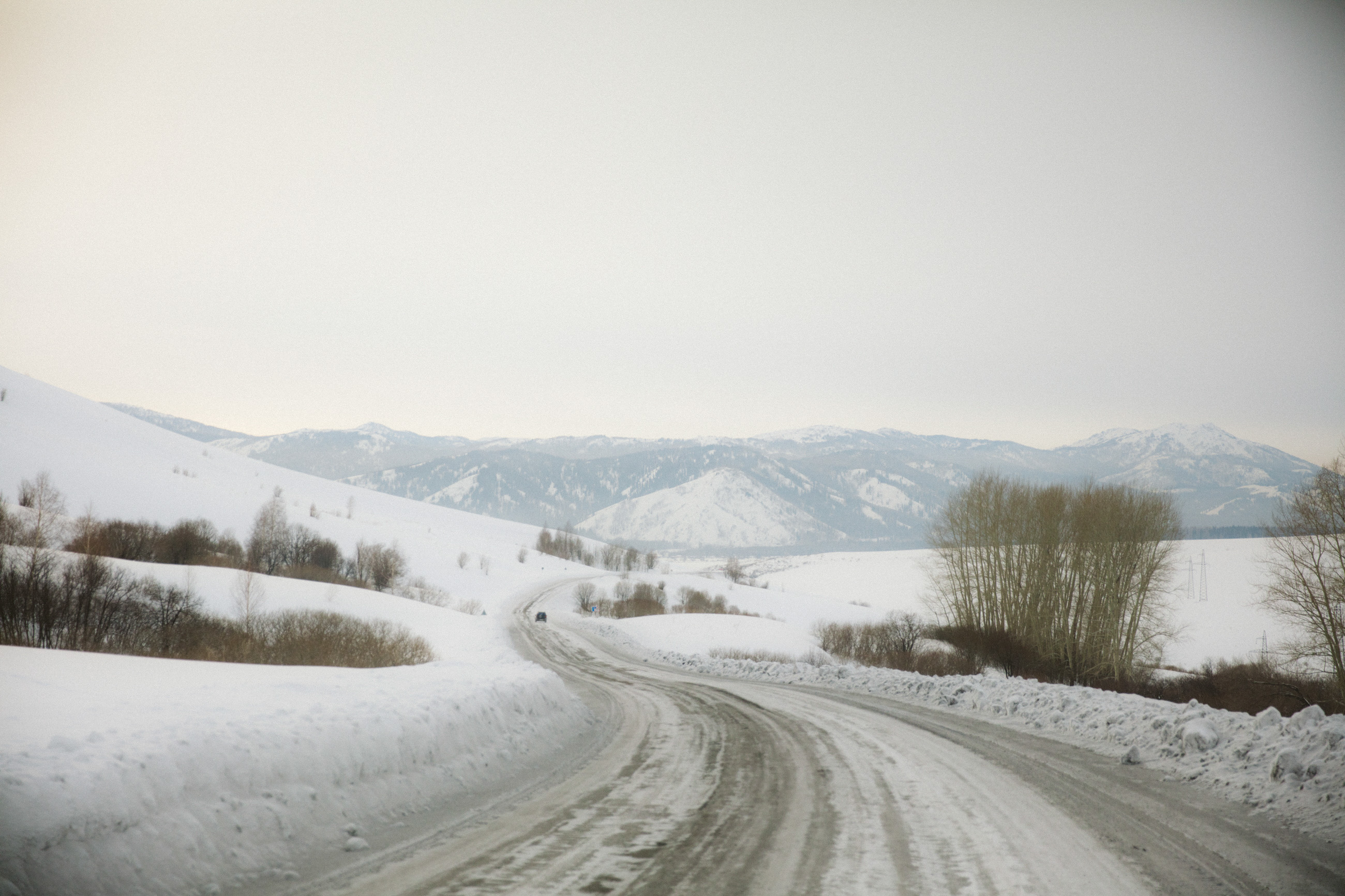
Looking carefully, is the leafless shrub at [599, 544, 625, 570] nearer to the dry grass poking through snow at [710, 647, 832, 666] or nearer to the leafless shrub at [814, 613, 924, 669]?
the leafless shrub at [814, 613, 924, 669]

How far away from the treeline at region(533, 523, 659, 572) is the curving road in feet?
400

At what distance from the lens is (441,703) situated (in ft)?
30.8

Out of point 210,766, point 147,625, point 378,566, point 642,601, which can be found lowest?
point 642,601

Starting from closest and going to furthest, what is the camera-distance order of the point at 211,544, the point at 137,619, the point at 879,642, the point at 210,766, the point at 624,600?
the point at 210,766 < the point at 137,619 < the point at 879,642 < the point at 211,544 < the point at 624,600

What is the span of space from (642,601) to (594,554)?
7482cm

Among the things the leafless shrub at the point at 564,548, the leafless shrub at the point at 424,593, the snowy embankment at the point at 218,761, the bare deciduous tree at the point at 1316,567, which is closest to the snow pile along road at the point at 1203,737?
the snowy embankment at the point at 218,761

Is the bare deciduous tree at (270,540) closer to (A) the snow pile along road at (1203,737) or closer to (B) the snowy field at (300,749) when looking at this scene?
(B) the snowy field at (300,749)

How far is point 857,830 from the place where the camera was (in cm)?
646

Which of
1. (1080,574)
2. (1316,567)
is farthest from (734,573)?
(1316,567)

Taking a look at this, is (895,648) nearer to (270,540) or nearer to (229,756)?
(229,756)

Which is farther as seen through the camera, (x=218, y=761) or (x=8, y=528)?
(x=8, y=528)

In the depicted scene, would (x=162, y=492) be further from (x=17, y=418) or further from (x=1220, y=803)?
(x=1220, y=803)

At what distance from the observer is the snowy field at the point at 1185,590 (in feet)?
186

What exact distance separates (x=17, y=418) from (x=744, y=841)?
126 meters
